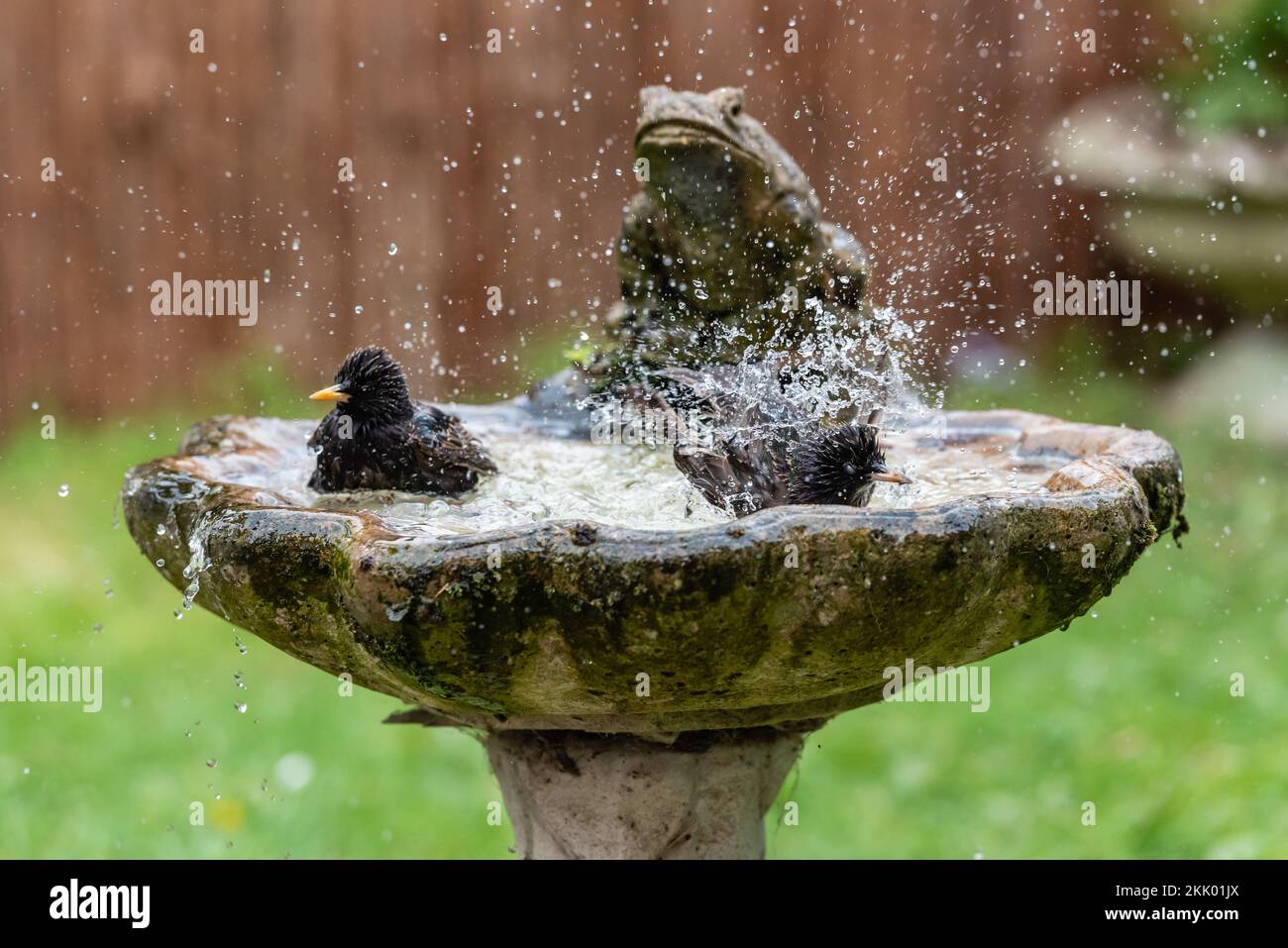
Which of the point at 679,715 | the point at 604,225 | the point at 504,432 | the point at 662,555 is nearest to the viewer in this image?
the point at 662,555

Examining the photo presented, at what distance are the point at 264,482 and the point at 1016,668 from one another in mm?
3902

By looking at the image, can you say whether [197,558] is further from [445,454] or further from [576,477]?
[576,477]

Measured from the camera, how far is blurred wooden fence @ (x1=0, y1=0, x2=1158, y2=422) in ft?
25.6

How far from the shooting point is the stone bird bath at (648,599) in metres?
2.03

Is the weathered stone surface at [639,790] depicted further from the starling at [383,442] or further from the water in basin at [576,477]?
the starling at [383,442]

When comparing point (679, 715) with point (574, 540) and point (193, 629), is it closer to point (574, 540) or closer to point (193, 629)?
point (574, 540)

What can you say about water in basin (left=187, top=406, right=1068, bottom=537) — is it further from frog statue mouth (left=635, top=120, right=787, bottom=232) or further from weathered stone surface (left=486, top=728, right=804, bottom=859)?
frog statue mouth (left=635, top=120, right=787, bottom=232)

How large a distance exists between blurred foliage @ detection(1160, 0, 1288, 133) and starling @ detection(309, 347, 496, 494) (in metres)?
6.02

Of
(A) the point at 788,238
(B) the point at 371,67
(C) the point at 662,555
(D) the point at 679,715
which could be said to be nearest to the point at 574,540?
(C) the point at 662,555

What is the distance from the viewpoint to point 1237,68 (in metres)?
7.61

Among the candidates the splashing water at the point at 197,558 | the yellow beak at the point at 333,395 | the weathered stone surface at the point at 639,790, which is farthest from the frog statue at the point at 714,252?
the splashing water at the point at 197,558

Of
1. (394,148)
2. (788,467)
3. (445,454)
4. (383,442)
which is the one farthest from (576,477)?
(394,148)

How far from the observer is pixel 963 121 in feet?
26.9

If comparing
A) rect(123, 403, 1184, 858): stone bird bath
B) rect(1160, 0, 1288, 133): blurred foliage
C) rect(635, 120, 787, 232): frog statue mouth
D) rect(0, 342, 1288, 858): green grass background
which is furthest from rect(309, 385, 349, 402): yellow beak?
rect(1160, 0, 1288, 133): blurred foliage
